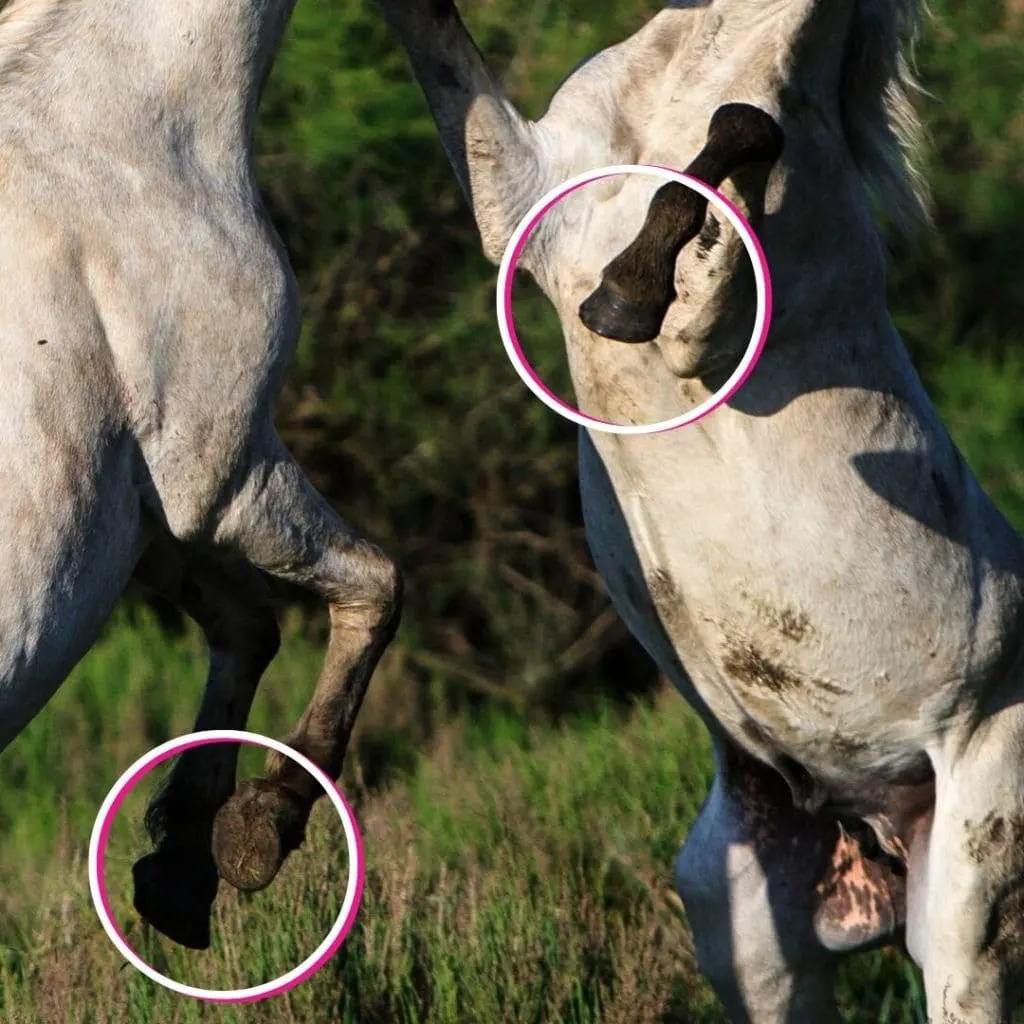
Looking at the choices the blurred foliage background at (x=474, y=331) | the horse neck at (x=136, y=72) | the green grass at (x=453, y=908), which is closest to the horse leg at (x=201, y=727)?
the green grass at (x=453, y=908)

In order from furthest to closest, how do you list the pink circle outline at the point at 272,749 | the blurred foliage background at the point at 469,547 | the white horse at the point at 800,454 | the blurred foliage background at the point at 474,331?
the blurred foliage background at the point at 474,331
the blurred foliage background at the point at 469,547
the white horse at the point at 800,454
the pink circle outline at the point at 272,749

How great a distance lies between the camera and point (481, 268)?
992 centimetres

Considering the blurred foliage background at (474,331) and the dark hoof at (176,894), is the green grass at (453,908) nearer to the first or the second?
the dark hoof at (176,894)

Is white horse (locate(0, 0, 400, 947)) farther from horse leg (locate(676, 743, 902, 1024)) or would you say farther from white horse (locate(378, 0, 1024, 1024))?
horse leg (locate(676, 743, 902, 1024))

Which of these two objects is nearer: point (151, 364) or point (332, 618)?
point (151, 364)

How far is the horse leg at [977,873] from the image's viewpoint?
450 cm

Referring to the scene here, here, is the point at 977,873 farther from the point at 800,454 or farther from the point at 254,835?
the point at 254,835

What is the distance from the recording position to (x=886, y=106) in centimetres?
434

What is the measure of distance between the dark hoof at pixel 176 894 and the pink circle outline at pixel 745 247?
1.19 m

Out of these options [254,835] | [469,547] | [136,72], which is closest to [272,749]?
[254,835]

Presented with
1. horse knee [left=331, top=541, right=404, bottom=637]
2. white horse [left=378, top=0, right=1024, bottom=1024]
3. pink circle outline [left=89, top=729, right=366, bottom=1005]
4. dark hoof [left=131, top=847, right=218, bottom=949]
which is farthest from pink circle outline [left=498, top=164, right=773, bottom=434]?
dark hoof [left=131, top=847, right=218, bottom=949]

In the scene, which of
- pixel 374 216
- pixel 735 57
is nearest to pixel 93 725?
pixel 374 216

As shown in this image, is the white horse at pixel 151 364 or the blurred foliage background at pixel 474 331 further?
the blurred foliage background at pixel 474 331

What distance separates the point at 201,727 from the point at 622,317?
4.38 ft
